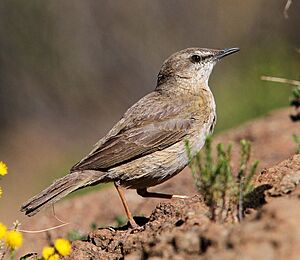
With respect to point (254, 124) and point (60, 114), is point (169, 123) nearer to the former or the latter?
point (254, 124)

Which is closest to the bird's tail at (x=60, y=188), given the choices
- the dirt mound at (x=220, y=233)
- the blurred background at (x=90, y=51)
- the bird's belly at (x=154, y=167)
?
the bird's belly at (x=154, y=167)

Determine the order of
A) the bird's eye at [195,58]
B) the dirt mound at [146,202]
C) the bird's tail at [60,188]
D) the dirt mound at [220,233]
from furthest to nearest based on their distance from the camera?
1. the bird's eye at [195,58]
2. the bird's tail at [60,188]
3. the dirt mound at [146,202]
4. the dirt mound at [220,233]

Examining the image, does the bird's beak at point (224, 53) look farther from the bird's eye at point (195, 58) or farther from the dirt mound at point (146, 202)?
the dirt mound at point (146, 202)

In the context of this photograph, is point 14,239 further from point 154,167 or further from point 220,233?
point 154,167

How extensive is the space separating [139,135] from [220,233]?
3.69 meters

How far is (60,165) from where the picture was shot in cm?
1802

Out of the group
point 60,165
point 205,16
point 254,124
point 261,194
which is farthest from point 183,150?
point 205,16

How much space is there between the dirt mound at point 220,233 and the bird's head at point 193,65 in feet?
8.91

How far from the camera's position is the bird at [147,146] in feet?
23.7

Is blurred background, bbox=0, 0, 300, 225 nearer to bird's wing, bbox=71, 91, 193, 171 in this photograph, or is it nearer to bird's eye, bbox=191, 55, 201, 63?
bird's eye, bbox=191, 55, 201, 63

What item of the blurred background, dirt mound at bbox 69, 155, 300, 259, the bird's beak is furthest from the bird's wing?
the blurred background

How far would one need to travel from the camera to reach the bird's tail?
21.8ft

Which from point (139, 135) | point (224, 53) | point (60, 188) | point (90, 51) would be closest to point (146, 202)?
point (139, 135)

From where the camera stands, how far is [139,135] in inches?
299
